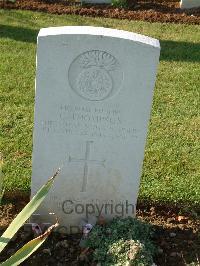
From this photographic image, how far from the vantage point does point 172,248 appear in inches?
153

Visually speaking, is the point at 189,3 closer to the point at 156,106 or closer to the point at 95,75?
the point at 156,106

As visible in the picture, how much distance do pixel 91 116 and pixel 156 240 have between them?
1071 millimetres

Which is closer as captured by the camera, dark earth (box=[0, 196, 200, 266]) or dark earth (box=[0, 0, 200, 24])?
dark earth (box=[0, 196, 200, 266])

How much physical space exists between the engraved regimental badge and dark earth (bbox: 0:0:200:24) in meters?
5.85

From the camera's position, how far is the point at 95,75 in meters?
3.49

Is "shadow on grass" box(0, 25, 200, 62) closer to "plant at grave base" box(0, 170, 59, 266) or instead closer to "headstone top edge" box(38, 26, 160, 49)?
"headstone top edge" box(38, 26, 160, 49)

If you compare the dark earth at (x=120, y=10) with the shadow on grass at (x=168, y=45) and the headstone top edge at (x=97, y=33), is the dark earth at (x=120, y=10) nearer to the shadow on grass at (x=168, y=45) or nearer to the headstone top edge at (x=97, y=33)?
the shadow on grass at (x=168, y=45)

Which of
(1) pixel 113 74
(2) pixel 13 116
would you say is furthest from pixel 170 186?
(2) pixel 13 116

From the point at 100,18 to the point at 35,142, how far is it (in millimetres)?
5695

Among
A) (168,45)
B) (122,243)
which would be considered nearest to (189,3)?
(168,45)

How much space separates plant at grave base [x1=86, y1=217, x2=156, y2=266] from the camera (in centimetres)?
350

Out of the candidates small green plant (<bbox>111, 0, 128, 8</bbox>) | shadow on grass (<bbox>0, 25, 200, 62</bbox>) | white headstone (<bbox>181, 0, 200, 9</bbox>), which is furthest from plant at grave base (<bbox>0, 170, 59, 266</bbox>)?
white headstone (<bbox>181, 0, 200, 9</bbox>)

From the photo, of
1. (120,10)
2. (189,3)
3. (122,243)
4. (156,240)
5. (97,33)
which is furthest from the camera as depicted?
(189,3)

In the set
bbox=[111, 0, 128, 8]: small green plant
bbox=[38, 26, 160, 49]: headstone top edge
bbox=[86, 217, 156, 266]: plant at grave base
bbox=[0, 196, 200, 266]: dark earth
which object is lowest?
bbox=[0, 196, 200, 266]: dark earth
